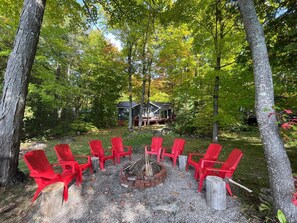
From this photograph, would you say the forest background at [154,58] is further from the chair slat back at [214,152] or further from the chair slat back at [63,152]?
the chair slat back at [63,152]

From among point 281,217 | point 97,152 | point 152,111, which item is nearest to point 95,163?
point 97,152

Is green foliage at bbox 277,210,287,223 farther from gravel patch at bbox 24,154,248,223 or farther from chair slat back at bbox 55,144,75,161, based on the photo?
chair slat back at bbox 55,144,75,161

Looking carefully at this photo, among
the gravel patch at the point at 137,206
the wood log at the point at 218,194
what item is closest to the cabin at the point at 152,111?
the gravel patch at the point at 137,206

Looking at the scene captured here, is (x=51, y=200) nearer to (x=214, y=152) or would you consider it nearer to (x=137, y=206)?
(x=137, y=206)

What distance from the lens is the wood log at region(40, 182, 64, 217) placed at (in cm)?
260

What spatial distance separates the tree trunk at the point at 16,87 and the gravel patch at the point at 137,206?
1197 mm

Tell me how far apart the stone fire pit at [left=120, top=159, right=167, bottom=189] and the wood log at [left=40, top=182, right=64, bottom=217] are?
1.29 metres

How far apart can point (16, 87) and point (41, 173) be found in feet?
6.35

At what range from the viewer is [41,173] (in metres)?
3.05

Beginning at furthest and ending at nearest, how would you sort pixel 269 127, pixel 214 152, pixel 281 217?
pixel 214 152 → pixel 269 127 → pixel 281 217

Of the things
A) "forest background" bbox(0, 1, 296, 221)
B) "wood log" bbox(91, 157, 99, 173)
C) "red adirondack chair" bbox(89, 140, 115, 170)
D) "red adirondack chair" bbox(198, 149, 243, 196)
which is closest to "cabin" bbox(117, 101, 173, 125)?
"forest background" bbox(0, 1, 296, 221)

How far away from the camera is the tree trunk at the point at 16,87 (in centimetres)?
332

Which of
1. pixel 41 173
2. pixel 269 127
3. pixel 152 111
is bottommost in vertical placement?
pixel 41 173

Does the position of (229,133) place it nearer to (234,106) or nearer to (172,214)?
(234,106)
